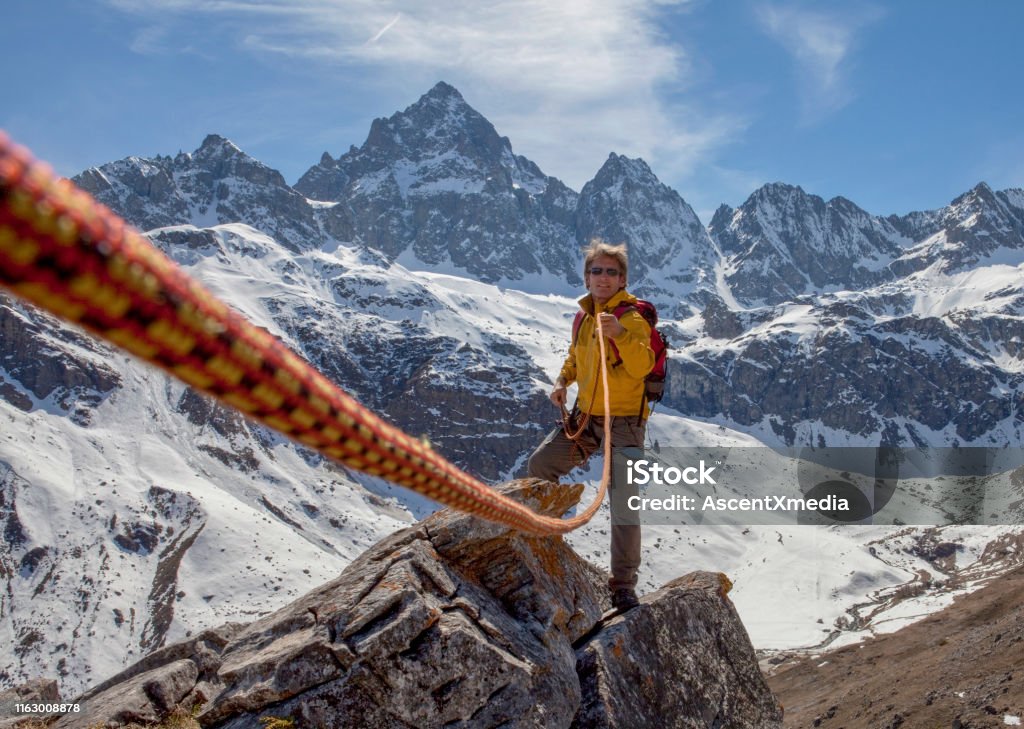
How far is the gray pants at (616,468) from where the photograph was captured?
413 inches

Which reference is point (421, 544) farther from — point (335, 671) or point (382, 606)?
point (335, 671)

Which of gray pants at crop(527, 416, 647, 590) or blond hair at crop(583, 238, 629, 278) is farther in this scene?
gray pants at crop(527, 416, 647, 590)

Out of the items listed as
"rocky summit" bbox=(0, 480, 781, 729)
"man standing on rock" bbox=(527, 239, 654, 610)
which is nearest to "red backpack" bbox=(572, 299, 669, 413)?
"man standing on rock" bbox=(527, 239, 654, 610)

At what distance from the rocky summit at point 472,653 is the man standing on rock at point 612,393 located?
0.51 metres

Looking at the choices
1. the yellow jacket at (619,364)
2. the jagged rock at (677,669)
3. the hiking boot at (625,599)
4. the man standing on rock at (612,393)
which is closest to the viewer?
the yellow jacket at (619,364)

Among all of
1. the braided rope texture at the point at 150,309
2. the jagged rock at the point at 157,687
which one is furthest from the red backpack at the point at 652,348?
the jagged rock at the point at 157,687

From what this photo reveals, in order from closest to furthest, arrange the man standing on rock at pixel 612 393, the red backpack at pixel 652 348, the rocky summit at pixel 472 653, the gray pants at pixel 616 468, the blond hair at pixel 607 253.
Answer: the rocky summit at pixel 472 653 < the man standing on rock at pixel 612 393 < the red backpack at pixel 652 348 < the blond hair at pixel 607 253 < the gray pants at pixel 616 468

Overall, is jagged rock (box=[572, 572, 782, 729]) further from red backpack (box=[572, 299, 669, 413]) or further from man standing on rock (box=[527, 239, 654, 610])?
red backpack (box=[572, 299, 669, 413])

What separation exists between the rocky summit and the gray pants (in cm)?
39

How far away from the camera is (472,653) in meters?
→ 8.16

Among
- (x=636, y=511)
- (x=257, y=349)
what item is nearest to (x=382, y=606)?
(x=636, y=511)

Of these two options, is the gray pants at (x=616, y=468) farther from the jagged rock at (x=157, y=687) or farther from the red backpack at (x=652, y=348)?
the jagged rock at (x=157, y=687)

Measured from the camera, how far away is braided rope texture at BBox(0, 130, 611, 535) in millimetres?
1692

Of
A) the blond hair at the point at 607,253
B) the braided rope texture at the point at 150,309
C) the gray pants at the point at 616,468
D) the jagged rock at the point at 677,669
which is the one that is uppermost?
the blond hair at the point at 607,253
